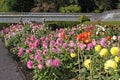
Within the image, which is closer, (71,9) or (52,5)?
(71,9)

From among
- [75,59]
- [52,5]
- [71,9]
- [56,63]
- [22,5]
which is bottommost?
[71,9]

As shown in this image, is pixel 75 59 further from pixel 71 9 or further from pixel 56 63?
pixel 71 9

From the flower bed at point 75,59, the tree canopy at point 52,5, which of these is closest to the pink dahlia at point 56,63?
the flower bed at point 75,59

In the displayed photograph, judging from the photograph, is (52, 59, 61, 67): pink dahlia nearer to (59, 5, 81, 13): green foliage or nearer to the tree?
(59, 5, 81, 13): green foliage

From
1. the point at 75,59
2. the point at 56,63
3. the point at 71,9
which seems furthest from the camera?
the point at 71,9

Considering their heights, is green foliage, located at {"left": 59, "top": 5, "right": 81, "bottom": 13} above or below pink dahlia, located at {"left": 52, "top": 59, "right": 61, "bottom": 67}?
below

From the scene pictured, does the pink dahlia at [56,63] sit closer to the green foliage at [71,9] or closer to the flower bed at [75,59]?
the flower bed at [75,59]

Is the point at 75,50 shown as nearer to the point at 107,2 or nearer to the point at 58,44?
the point at 58,44

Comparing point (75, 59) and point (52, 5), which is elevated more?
point (75, 59)

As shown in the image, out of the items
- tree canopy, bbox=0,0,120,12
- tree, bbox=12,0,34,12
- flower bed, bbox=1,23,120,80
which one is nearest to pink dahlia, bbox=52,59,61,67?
flower bed, bbox=1,23,120,80

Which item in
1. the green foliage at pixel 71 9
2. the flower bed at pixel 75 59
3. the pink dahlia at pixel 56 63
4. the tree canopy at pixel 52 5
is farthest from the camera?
the tree canopy at pixel 52 5

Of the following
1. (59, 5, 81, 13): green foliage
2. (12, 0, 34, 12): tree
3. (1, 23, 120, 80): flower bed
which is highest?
(1, 23, 120, 80): flower bed

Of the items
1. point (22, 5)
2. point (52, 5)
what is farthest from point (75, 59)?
point (22, 5)

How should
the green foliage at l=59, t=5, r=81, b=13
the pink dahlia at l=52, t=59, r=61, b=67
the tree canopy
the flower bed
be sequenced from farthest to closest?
the tree canopy → the green foliage at l=59, t=5, r=81, b=13 → the pink dahlia at l=52, t=59, r=61, b=67 → the flower bed
